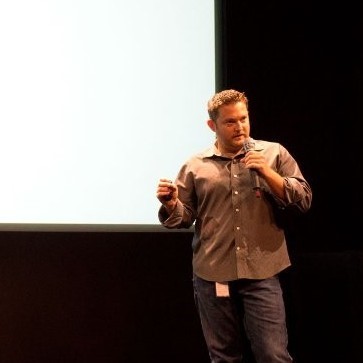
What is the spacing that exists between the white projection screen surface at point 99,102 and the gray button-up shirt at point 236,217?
55 centimetres

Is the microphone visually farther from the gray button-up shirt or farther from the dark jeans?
the dark jeans

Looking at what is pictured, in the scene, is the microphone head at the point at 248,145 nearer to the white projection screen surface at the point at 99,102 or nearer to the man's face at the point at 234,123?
the man's face at the point at 234,123

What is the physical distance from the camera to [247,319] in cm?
178

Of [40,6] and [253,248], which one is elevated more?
[40,6]

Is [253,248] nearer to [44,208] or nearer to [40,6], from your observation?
[44,208]

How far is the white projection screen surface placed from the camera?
94.1 inches

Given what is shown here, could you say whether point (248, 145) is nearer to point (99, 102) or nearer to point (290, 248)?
point (290, 248)

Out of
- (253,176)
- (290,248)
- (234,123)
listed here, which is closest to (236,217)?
(253,176)

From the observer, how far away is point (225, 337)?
181 cm

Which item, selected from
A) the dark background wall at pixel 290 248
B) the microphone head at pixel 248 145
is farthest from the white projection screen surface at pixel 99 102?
the microphone head at pixel 248 145

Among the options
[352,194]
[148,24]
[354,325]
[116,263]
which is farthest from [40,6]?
[354,325]

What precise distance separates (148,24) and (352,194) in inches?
47.8

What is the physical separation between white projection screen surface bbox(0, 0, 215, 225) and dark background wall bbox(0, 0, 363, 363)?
0.43 feet

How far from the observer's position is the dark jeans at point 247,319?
1.73 m
